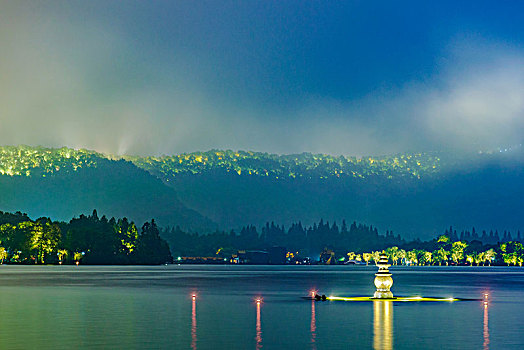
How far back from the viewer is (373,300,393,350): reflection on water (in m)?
50.4

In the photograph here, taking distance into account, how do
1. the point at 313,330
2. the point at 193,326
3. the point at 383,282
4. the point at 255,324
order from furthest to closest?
the point at 383,282
the point at 255,324
the point at 193,326
the point at 313,330

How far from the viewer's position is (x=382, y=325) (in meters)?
63.0

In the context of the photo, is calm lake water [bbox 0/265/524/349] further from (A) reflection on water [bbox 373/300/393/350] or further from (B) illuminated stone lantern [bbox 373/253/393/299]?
(B) illuminated stone lantern [bbox 373/253/393/299]

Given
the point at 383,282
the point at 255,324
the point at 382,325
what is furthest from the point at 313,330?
the point at 383,282

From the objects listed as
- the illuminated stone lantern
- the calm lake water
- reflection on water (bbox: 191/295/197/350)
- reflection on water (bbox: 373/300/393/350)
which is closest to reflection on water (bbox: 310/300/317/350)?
the calm lake water

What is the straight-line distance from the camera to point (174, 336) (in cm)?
5394

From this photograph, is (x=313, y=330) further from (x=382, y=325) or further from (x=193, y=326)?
(x=193, y=326)

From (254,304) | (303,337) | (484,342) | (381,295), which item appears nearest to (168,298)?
(254,304)

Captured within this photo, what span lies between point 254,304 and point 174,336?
36260 mm

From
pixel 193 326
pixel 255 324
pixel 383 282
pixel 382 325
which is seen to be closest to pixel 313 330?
pixel 255 324

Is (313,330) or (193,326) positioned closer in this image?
(313,330)

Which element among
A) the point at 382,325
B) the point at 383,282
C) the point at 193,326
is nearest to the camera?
the point at 193,326

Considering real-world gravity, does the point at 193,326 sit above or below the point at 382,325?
above

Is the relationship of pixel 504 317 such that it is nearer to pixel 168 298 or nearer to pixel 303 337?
pixel 303 337
